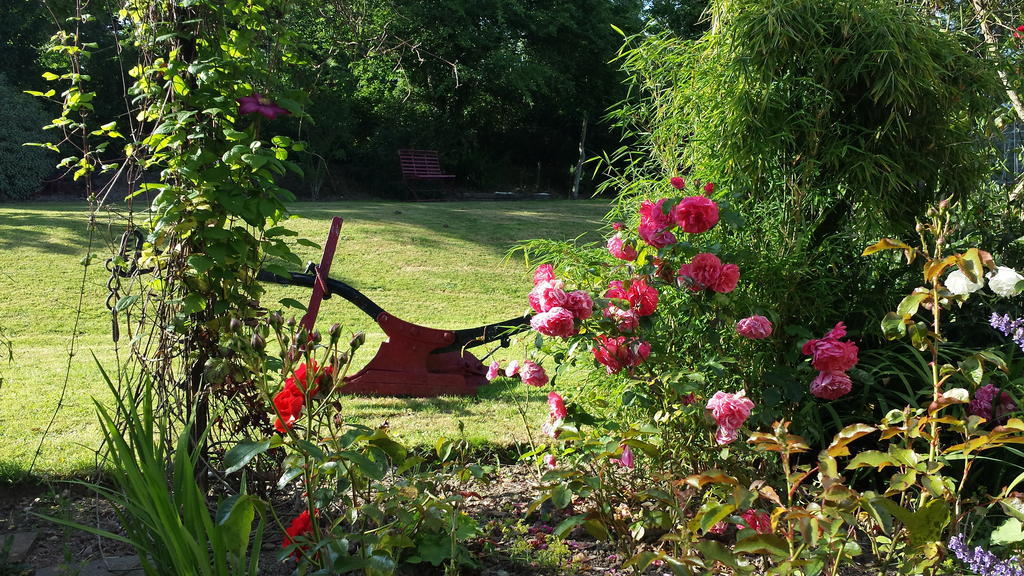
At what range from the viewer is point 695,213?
241 cm

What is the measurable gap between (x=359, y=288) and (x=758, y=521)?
650 centimetres

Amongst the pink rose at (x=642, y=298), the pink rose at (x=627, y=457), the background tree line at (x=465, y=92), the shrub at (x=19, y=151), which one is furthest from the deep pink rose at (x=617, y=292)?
the shrub at (x=19, y=151)

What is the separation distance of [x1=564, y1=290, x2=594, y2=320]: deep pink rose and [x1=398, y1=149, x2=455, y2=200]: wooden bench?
1542cm

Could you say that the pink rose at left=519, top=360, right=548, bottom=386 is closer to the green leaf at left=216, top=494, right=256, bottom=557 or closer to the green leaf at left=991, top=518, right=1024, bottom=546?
the green leaf at left=216, top=494, right=256, bottom=557

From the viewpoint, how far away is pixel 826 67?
9.66 ft

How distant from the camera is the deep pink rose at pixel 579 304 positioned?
2.32 metres

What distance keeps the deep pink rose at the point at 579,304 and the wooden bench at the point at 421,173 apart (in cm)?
1542

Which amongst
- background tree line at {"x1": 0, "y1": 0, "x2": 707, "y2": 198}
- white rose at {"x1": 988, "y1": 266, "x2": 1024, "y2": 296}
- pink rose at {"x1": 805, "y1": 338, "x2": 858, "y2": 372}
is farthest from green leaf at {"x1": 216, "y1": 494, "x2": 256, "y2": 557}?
background tree line at {"x1": 0, "y1": 0, "x2": 707, "y2": 198}

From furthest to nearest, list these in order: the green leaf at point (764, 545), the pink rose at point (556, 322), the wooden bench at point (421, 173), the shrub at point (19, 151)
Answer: the wooden bench at point (421, 173), the shrub at point (19, 151), the pink rose at point (556, 322), the green leaf at point (764, 545)

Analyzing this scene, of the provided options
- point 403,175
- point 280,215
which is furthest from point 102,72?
point 280,215

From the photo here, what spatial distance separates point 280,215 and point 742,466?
1710mm

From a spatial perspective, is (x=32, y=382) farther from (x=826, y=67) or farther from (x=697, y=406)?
(x=826, y=67)

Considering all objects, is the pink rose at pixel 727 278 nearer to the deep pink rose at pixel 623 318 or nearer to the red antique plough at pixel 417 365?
the deep pink rose at pixel 623 318

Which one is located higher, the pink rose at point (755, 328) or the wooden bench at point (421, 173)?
the wooden bench at point (421, 173)
